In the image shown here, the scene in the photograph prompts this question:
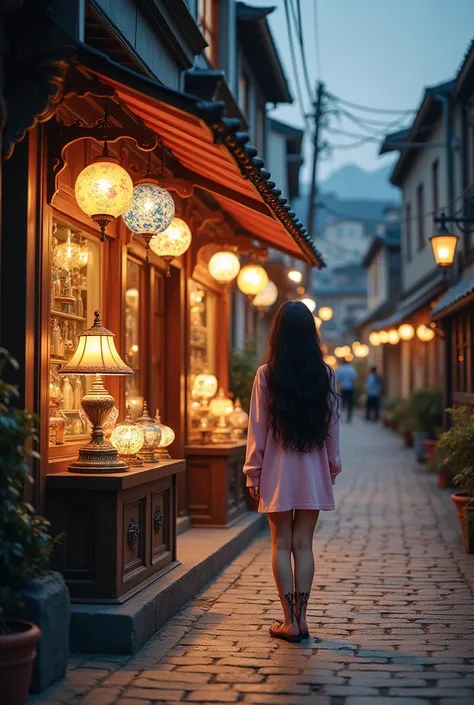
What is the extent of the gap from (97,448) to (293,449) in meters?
1.31

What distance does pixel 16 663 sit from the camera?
4.80 metres

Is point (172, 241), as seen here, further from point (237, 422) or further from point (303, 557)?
point (303, 557)

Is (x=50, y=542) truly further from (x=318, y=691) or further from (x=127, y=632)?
(x=318, y=691)

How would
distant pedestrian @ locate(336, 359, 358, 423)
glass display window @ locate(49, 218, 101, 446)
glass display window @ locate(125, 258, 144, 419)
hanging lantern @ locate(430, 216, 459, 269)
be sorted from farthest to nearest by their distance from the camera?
distant pedestrian @ locate(336, 359, 358, 423), hanging lantern @ locate(430, 216, 459, 269), glass display window @ locate(125, 258, 144, 419), glass display window @ locate(49, 218, 101, 446)

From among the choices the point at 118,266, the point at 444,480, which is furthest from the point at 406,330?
the point at 118,266

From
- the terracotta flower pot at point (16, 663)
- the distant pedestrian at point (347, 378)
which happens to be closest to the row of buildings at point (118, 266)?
the terracotta flower pot at point (16, 663)

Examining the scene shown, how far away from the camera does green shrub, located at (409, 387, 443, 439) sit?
2155 centimetres

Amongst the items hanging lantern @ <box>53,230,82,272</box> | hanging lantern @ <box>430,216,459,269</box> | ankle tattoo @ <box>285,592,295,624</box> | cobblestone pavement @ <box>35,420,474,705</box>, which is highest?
hanging lantern @ <box>430,216,459,269</box>

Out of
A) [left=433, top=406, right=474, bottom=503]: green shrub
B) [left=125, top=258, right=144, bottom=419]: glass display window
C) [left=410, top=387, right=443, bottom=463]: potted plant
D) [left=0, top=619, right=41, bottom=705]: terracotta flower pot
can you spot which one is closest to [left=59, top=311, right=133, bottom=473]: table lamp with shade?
[left=0, top=619, right=41, bottom=705]: terracotta flower pot

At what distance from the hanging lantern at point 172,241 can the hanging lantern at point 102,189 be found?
7.80 ft

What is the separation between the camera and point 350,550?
425 inches

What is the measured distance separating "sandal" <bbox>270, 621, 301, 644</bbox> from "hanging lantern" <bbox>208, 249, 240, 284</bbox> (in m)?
5.69

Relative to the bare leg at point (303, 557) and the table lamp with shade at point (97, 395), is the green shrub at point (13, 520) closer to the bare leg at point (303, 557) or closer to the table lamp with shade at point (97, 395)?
the table lamp with shade at point (97, 395)

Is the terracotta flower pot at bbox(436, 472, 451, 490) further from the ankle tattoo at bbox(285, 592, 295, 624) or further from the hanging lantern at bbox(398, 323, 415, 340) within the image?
the ankle tattoo at bbox(285, 592, 295, 624)
